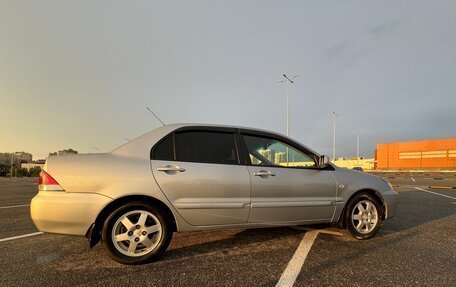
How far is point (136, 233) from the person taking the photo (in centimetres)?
313

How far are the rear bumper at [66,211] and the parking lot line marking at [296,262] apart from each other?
1.96 meters

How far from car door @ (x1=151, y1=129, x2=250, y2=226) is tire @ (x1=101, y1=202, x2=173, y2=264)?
26 cm

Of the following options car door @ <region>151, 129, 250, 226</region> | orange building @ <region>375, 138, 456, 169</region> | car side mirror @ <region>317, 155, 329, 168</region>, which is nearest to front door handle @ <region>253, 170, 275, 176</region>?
car door @ <region>151, 129, 250, 226</region>

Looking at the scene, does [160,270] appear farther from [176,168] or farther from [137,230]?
[176,168]

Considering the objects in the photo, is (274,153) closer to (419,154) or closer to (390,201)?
(390,201)

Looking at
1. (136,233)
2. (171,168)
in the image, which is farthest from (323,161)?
(136,233)

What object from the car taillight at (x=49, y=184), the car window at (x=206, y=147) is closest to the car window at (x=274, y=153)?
the car window at (x=206, y=147)

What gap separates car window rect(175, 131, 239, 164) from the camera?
3.46 m

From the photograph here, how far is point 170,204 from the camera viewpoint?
10.6 feet

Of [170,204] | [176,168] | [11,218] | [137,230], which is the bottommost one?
[11,218]

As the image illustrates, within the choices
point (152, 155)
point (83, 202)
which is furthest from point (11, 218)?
point (152, 155)

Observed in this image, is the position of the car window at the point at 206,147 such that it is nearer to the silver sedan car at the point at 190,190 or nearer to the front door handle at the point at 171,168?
the silver sedan car at the point at 190,190

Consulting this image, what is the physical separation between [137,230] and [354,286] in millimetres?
2207

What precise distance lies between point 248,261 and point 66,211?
199cm
